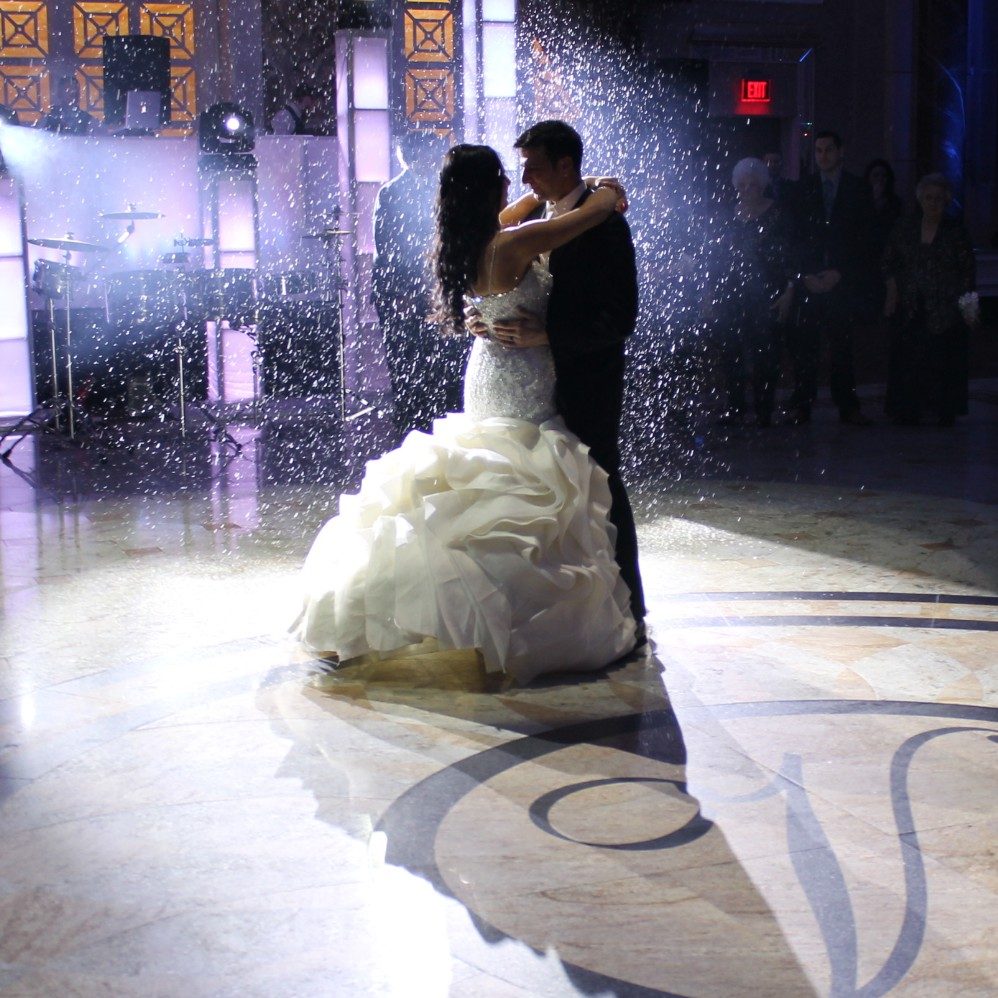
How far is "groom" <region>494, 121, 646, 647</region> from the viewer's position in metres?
3.39

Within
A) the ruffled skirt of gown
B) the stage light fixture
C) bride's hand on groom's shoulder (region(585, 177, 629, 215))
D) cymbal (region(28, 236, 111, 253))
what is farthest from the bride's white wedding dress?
the stage light fixture

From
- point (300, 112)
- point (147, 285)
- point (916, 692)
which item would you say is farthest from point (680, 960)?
point (300, 112)

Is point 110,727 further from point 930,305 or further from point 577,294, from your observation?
point 930,305

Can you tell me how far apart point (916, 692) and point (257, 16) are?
9.55m

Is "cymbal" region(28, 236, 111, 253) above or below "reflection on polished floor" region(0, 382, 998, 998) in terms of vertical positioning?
above

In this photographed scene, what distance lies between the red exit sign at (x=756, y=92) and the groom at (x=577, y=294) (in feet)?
29.1

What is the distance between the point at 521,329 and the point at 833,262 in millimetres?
4522

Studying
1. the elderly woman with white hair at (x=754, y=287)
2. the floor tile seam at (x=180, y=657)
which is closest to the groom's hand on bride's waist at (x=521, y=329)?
the floor tile seam at (x=180, y=657)

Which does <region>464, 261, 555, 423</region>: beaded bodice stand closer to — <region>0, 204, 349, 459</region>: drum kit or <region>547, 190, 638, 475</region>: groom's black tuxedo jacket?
<region>547, 190, 638, 475</region>: groom's black tuxedo jacket

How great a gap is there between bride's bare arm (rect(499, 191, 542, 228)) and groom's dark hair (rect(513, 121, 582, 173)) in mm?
309

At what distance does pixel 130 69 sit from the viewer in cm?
966

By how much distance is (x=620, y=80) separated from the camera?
1148 cm

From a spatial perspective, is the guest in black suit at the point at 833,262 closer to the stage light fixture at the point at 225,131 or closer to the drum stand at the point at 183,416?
the drum stand at the point at 183,416

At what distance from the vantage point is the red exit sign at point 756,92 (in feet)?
38.5
